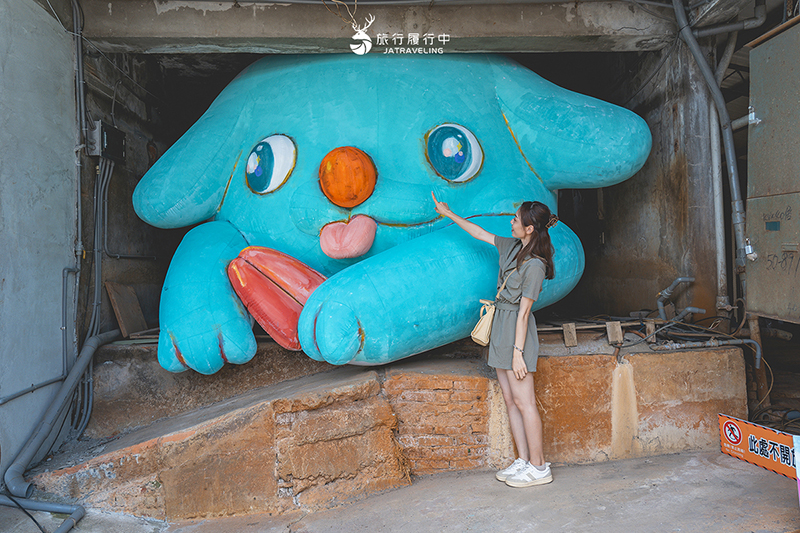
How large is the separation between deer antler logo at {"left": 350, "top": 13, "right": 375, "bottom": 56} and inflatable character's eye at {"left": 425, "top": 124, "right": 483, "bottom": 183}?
2.86 feet

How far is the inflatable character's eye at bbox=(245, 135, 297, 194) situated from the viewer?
3633 mm

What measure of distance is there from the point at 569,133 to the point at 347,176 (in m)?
1.65

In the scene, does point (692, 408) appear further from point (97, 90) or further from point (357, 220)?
point (97, 90)

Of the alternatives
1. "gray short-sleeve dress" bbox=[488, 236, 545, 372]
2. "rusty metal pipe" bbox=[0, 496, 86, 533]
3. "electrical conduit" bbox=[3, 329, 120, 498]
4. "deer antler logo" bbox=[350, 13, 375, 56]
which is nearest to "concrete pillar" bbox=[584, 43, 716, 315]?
"gray short-sleeve dress" bbox=[488, 236, 545, 372]

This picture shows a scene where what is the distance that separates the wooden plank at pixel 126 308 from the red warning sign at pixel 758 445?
14.6ft

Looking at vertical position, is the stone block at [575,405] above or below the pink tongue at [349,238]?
below

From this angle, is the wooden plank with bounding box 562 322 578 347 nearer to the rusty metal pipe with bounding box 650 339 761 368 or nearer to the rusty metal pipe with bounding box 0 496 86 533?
the rusty metal pipe with bounding box 650 339 761 368

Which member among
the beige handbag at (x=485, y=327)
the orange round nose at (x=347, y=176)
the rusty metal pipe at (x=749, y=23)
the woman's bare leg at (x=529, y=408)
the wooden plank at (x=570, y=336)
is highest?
the rusty metal pipe at (x=749, y=23)

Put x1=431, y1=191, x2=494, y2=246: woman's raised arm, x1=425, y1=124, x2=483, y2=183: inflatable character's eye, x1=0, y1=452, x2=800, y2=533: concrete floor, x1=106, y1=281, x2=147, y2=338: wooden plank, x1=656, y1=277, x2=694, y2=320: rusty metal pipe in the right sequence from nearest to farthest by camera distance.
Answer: x1=0, y1=452, x2=800, y2=533: concrete floor, x1=431, y1=191, x2=494, y2=246: woman's raised arm, x1=425, y1=124, x2=483, y2=183: inflatable character's eye, x1=656, y1=277, x2=694, y2=320: rusty metal pipe, x1=106, y1=281, x2=147, y2=338: wooden plank

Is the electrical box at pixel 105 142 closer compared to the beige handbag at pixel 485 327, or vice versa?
the beige handbag at pixel 485 327

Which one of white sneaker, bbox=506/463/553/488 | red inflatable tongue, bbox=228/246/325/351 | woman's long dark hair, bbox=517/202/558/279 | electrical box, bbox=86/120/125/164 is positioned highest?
electrical box, bbox=86/120/125/164

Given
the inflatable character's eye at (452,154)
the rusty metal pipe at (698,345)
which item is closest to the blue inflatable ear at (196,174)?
the inflatable character's eye at (452,154)

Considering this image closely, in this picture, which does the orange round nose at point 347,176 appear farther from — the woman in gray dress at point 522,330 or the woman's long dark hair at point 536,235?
the woman's long dark hair at point 536,235

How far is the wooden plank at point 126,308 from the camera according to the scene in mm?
4109
